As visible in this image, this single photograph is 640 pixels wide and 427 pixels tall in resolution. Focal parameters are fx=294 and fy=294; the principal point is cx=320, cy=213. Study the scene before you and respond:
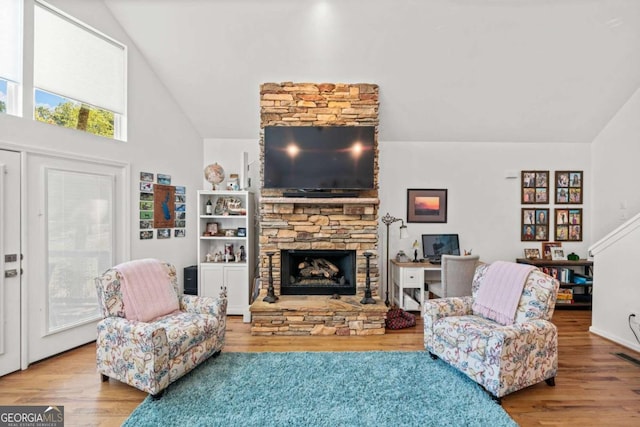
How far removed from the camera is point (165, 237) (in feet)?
13.3

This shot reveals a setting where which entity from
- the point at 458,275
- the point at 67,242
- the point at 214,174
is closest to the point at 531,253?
the point at 458,275

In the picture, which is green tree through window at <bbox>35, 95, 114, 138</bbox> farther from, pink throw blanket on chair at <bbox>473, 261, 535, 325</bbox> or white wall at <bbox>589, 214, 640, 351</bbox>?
white wall at <bbox>589, 214, 640, 351</bbox>

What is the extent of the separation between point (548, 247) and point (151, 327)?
5535 millimetres

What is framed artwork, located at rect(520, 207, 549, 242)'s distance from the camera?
4777 millimetres

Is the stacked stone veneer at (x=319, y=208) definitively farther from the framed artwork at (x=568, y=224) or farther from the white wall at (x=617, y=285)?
the framed artwork at (x=568, y=224)

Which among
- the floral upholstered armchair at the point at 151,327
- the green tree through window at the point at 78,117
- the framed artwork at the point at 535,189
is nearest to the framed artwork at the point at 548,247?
the framed artwork at the point at 535,189

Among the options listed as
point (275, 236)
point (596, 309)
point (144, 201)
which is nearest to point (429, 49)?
point (275, 236)

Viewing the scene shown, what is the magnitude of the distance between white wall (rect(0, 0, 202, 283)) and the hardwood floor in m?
1.45

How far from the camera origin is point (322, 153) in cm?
376

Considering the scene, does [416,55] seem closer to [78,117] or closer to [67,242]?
[78,117]

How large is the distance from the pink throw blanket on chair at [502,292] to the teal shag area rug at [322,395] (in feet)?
2.12

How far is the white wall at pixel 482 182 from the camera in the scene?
15.6 feet

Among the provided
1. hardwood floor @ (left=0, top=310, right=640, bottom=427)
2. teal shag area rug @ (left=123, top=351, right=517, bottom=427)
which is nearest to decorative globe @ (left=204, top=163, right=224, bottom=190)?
hardwood floor @ (left=0, top=310, right=640, bottom=427)

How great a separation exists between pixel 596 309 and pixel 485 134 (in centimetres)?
275
